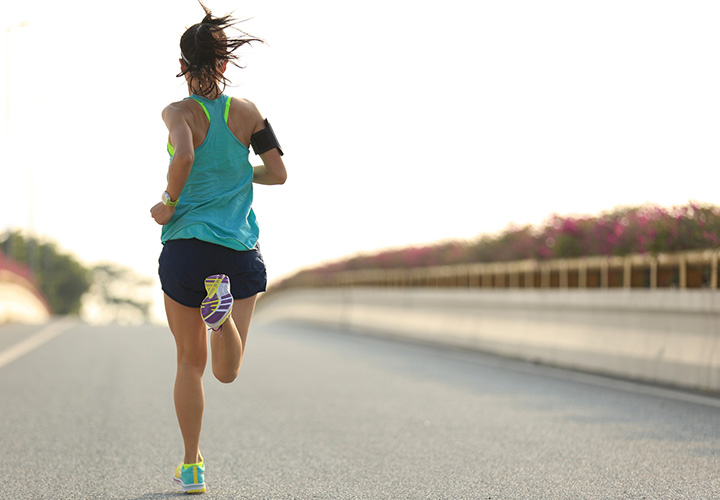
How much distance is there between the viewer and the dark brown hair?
194 inches

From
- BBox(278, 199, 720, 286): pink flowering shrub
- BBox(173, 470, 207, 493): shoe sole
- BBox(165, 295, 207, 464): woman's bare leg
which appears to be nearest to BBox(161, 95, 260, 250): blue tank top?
BBox(165, 295, 207, 464): woman's bare leg

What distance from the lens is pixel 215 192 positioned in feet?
16.3

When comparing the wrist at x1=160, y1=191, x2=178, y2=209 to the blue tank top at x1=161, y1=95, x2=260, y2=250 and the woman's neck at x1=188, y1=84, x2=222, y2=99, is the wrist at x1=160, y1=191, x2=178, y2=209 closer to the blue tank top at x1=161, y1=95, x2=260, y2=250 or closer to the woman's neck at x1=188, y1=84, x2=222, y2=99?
the blue tank top at x1=161, y1=95, x2=260, y2=250

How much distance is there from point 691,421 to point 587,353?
3.94m

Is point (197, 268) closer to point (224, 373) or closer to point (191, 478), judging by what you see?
point (224, 373)

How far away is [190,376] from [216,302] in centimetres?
68

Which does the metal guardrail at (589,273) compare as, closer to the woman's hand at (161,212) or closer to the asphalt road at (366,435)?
the asphalt road at (366,435)

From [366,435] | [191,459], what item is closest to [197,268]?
[191,459]

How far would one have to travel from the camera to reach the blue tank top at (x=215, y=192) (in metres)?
4.89

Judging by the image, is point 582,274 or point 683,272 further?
point 582,274

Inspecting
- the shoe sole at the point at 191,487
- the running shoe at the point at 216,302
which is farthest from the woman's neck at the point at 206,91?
the shoe sole at the point at 191,487

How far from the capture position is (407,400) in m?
9.43

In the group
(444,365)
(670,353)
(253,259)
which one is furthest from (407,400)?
(253,259)

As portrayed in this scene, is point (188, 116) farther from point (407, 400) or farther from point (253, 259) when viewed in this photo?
point (407, 400)
